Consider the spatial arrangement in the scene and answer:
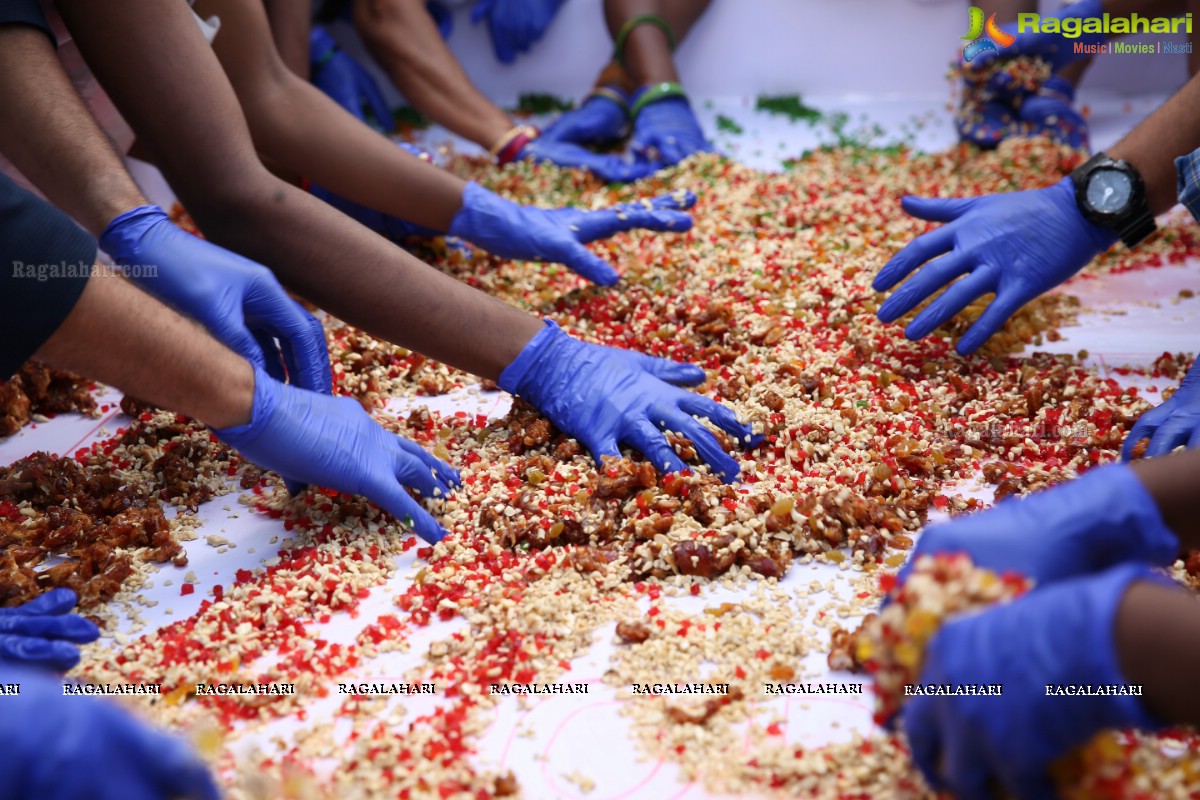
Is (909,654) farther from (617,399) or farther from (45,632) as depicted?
(45,632)

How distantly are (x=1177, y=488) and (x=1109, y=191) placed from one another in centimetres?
116

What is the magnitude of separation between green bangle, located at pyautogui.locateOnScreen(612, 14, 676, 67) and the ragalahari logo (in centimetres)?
109

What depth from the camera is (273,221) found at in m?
1.99

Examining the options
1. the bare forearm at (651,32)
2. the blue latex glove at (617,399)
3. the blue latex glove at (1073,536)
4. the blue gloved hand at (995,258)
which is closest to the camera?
the blue latex glove at (1073,536)

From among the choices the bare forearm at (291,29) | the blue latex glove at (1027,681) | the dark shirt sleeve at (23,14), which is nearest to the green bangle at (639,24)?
the bare forearm at (291,29)

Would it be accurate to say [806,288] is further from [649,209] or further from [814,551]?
[814,551]

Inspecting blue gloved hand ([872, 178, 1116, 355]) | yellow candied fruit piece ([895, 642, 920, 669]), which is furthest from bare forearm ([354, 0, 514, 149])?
Answer: yellow candied fruit piece ([895, 642, 920, 669])

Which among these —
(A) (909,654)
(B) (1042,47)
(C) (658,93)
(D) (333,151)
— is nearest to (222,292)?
(D) (333,151)

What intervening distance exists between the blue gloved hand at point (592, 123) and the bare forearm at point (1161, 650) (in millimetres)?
2905

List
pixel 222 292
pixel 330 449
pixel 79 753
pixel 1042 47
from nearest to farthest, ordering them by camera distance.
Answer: pixel 79 753
pixel 330 449
pixel 222 292
pixel 1042 47

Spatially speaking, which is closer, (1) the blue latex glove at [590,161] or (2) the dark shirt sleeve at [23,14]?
(2) the dark shirt sleeve at [23,14]

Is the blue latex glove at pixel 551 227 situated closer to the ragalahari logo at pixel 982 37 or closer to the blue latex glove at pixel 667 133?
the blue latex glove at pixel 667 133

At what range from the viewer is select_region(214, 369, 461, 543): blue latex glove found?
1.61m

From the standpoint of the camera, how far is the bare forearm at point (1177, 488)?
1171 millimetres
